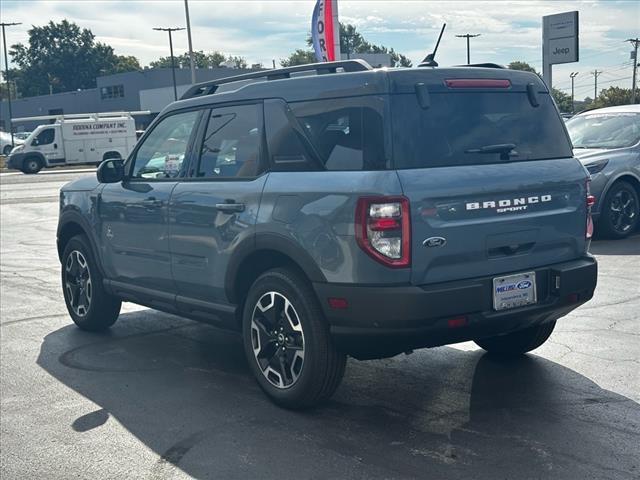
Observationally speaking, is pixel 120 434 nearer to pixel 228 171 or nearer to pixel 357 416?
pixel 357 416

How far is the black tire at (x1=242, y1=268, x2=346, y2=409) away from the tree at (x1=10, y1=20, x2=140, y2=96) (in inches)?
5353

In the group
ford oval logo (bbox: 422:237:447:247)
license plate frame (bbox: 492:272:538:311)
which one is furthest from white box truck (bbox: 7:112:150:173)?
ford oval logo (bbox: 422:237:447:247)

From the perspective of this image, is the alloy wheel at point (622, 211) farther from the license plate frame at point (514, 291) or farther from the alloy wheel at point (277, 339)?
the alloy wheel at point (277, 339)

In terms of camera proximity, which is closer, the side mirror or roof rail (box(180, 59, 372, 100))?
roof rail (box(180, 59, 372, 100))

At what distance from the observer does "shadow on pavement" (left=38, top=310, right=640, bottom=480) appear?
4.16m

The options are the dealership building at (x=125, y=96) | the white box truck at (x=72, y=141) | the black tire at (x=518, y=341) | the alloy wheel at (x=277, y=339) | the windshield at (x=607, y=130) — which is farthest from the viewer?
the dealership building at (x=125, y=96)

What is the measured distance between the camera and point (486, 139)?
15.8ft

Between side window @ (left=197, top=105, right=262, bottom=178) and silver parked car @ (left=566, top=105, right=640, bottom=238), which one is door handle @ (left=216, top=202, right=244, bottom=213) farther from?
silver parked car @ (left=566, top=105, right=640, bottom=238)

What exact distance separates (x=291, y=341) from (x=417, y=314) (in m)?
0.94

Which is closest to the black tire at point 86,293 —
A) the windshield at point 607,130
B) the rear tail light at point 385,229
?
the rear tail light at point 385,229

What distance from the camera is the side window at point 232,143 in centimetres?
532

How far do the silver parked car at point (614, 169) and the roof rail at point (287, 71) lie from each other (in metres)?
6.35

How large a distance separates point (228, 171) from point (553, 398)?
250 cm

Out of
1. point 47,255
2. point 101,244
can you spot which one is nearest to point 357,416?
point 101,244
